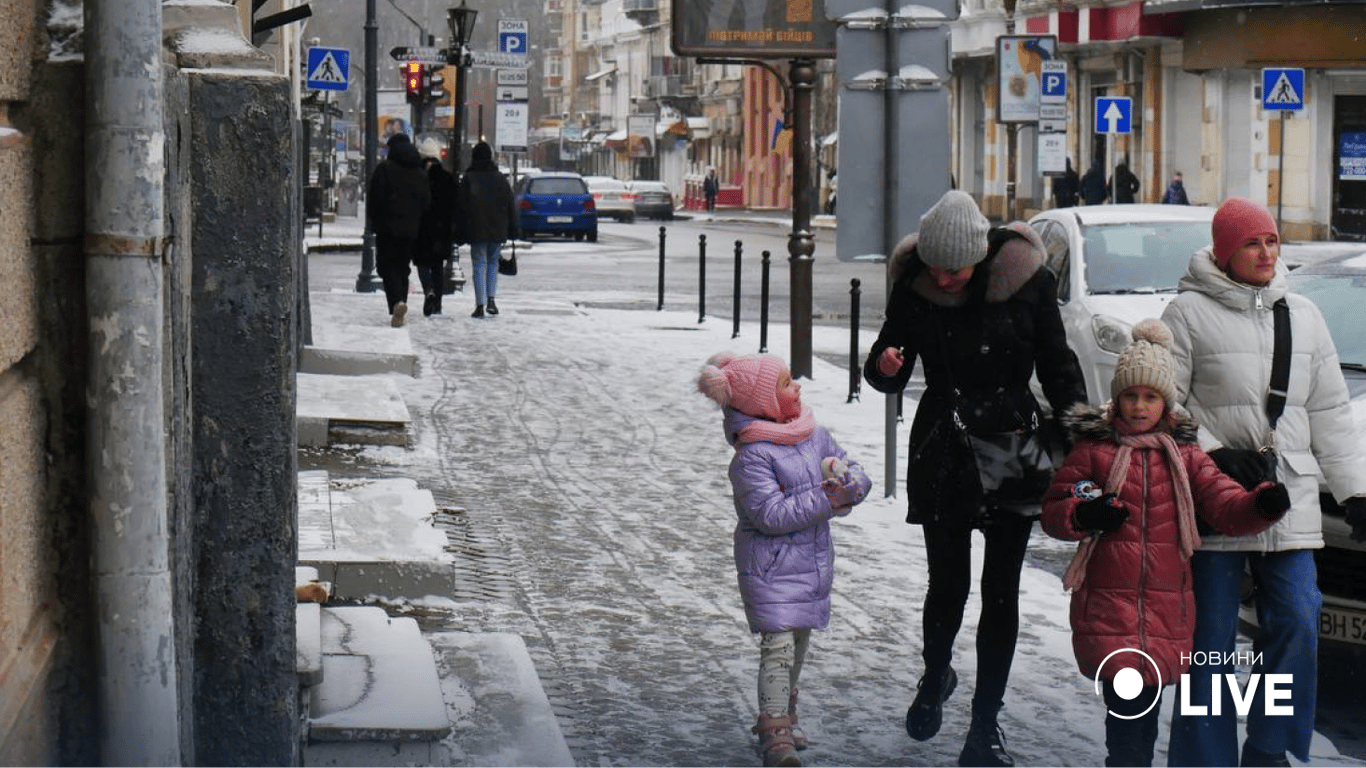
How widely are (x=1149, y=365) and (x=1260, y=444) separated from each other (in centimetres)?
48

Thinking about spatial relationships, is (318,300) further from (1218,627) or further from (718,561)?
(1218,627)

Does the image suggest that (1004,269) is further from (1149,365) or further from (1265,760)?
(1265,760)

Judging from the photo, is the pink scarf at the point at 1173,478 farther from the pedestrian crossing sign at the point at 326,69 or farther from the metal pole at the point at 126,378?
the pedestrian crossing sign at the point at 326,69

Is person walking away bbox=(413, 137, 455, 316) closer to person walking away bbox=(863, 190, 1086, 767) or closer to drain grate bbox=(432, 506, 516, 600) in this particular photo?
drain grate bbox=(432, 506, 516, 600)

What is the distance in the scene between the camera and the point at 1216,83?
48.8 metres

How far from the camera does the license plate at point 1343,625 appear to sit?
7082 mm

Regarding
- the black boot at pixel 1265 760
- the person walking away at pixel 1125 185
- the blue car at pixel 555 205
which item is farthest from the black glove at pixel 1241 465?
the blue car at pixel 555 205

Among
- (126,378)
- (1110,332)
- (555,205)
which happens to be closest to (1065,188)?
(555,205)

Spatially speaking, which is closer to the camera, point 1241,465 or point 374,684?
point 1241,465

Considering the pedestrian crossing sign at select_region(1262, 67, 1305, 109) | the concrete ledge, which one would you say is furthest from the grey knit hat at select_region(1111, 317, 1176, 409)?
the pedestrian crossing sign at select_region(1262, 67, 1305, 109)

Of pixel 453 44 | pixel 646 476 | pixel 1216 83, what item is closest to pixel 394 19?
pixel 1216 83

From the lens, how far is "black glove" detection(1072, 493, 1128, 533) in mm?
5750

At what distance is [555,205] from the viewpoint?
1902 inches

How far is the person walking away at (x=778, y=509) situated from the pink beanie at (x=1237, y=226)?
1137mm
